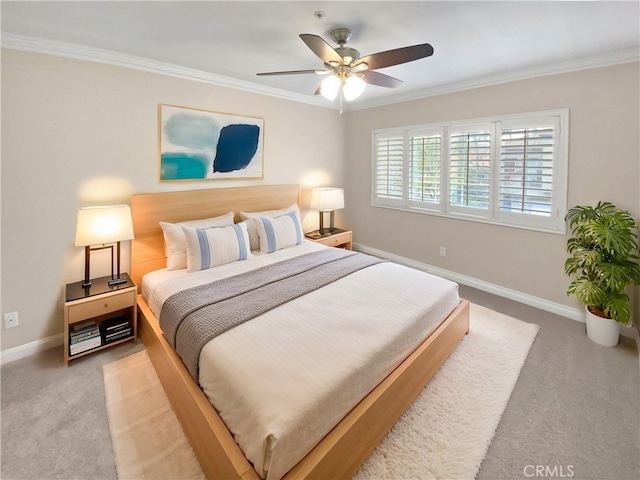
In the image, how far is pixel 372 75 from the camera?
2389 millimetres

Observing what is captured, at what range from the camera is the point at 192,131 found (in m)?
3.32

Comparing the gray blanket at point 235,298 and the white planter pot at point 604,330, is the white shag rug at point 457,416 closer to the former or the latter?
the white planter pot at point 604,330

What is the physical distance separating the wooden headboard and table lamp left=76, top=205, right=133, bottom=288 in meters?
0.32

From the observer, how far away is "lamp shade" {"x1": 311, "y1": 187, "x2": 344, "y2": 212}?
4418mm

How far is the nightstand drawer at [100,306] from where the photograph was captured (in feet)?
7.97

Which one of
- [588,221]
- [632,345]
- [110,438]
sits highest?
[588,221]

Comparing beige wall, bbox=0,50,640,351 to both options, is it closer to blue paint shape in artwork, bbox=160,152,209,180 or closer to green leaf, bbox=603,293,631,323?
blue paint shape in artwork, bbox=160,152,209,180

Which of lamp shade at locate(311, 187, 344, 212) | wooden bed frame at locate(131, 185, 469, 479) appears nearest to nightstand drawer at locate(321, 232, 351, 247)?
lamp shade at locate(311, 187, 344, 212)

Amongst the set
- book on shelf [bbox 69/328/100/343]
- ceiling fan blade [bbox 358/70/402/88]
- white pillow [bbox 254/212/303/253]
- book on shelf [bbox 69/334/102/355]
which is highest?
ceiling fan blade [bbox 358/70/402/88]

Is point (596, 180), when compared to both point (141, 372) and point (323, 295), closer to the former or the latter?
point (323, 295)

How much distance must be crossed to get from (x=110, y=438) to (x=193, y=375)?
617 mm

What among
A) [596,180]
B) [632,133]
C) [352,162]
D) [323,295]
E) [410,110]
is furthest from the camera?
[352,162]

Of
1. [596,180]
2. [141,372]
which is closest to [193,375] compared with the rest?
[141,372]

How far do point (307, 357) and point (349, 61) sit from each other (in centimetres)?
192
